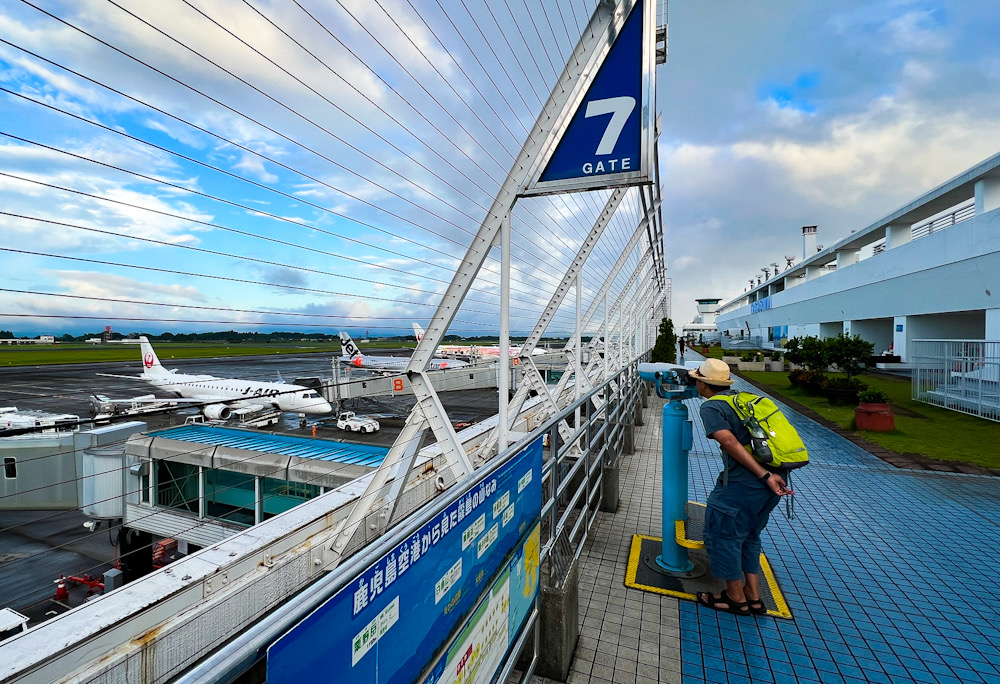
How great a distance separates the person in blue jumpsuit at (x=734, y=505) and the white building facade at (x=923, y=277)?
17334mm

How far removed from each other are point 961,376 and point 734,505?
1169 cm

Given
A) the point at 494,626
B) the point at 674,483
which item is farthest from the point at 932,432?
the point at 494,626

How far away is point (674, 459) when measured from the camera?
3.36m

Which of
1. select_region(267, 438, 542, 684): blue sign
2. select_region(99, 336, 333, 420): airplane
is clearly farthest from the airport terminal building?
select_region(99, 336, 333, 420): airplane

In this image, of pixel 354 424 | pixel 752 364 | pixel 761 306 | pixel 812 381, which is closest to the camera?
pixel 812 381

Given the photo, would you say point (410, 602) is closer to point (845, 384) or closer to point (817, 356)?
point (845, 384)

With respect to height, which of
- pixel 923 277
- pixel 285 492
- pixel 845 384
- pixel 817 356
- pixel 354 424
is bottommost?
pixel 354 424

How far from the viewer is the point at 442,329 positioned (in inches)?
107

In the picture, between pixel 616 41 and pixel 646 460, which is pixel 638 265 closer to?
pixel 646 460

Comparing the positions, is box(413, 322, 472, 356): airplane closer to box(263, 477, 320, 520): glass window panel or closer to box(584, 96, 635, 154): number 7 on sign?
box(584, 96, 635, 154): number 7 on sign

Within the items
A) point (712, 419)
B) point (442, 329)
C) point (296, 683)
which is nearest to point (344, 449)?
point (442, 329)

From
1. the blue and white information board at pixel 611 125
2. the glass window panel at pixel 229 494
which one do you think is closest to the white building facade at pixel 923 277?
the blue and white information board at pixel 611 125

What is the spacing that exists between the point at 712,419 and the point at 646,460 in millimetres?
4036

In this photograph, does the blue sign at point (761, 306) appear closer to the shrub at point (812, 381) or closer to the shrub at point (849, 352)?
the shrub at point (812, 381)
